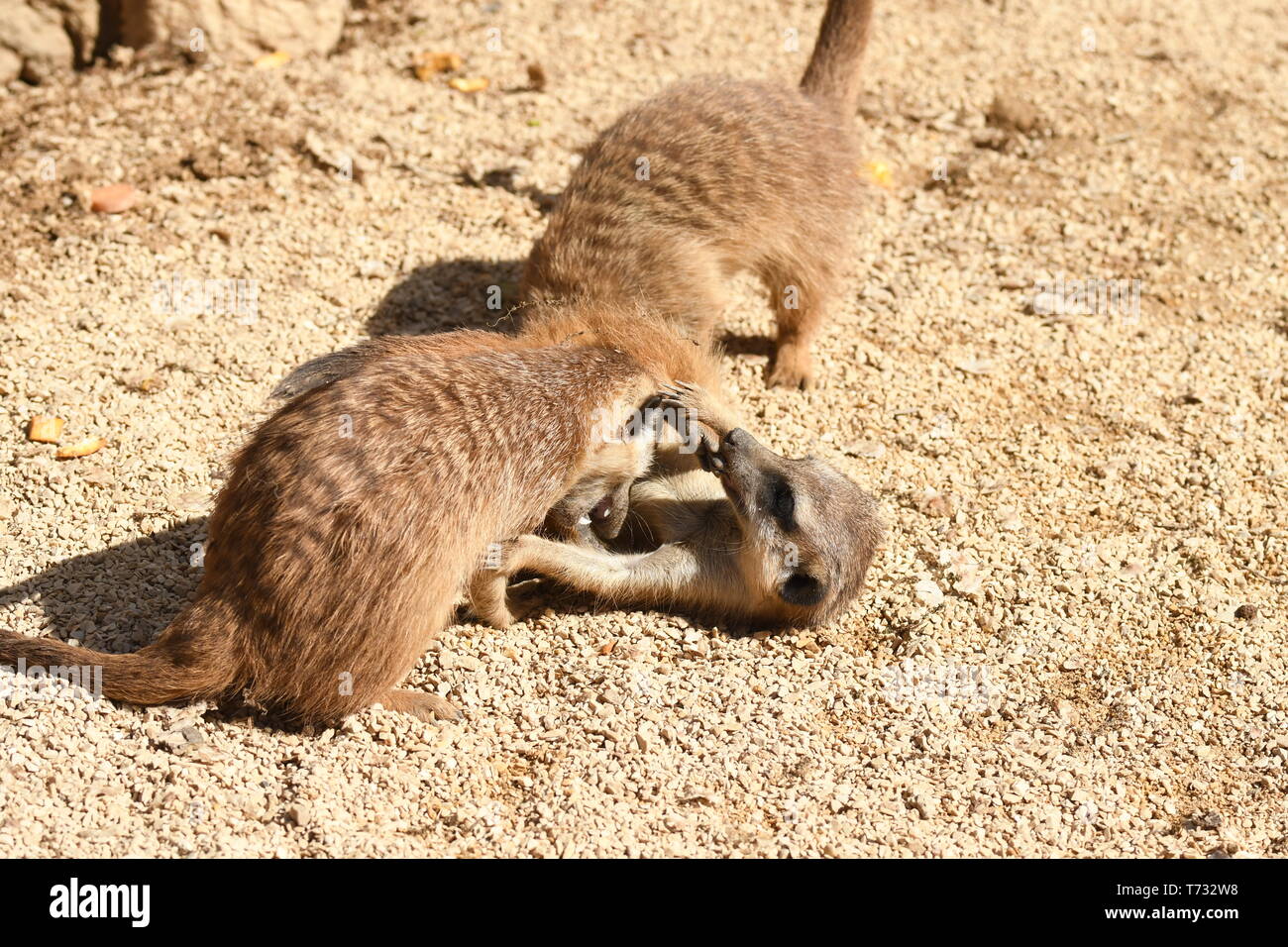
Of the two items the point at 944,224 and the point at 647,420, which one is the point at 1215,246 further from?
the point at 647,420

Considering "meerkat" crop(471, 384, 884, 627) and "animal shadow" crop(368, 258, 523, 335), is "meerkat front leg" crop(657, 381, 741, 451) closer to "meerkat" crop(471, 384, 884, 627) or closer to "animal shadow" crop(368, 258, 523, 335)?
"meerkat" crop(471, 384, 884, 627)

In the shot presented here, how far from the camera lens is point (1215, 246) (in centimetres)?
623

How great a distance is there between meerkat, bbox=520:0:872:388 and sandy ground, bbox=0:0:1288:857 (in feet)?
1.31

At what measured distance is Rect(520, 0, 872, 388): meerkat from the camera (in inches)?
201

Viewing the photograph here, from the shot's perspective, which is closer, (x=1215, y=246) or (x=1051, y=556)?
(x=1051, y=556)

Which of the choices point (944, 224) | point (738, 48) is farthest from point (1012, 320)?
point (738, 48)

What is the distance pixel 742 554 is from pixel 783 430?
102cm

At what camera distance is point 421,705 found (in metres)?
3.73

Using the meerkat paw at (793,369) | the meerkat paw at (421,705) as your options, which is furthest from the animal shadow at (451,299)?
the meerkat paw at (421,705)

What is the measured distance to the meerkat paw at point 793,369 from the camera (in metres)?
5.39

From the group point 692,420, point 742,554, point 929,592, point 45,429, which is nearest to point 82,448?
point 45,429

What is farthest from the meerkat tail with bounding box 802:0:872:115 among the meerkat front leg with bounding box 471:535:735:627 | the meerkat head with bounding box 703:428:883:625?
the meerkat front leg with bounding box 471:535:735:627

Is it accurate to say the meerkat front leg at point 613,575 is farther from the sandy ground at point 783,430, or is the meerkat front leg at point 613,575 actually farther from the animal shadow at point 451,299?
the animal shadow at point 451,299

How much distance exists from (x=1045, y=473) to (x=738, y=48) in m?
3.90
